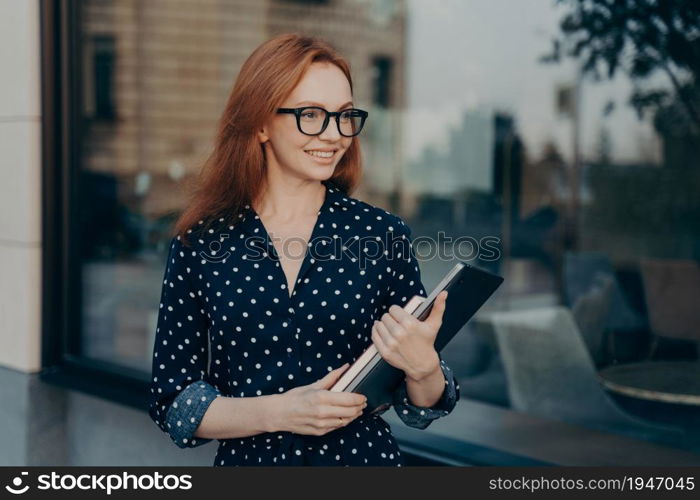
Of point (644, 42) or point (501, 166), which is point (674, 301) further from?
point (501, 166)

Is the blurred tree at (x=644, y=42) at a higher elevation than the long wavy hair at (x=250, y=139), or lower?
higher

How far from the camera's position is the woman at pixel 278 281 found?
164cm

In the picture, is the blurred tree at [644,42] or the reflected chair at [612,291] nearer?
the blurred tree at [644,42]

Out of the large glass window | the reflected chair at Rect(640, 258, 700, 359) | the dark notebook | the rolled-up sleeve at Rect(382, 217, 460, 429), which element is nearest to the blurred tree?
the large glass window

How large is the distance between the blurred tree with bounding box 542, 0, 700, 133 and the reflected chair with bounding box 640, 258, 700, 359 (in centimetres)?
93

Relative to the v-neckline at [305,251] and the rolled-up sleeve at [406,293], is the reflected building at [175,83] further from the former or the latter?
the rolled-up sleeve at [406,293]

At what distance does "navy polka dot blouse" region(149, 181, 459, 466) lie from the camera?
1685 millimetres

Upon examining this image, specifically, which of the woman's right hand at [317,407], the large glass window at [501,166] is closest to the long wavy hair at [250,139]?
the woman's right hand at [317,407]

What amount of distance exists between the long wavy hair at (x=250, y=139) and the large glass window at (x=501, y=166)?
108cm

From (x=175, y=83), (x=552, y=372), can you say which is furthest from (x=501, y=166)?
(x=552, y=372)

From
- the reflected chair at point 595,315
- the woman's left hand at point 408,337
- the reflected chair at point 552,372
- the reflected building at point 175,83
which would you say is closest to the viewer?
the woman's left hand at point 408,337

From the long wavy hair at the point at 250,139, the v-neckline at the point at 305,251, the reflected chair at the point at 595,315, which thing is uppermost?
the long wavy hair at the point at 250,139

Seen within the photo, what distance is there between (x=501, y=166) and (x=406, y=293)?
307 inches

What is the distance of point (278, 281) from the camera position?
171 centimetres
